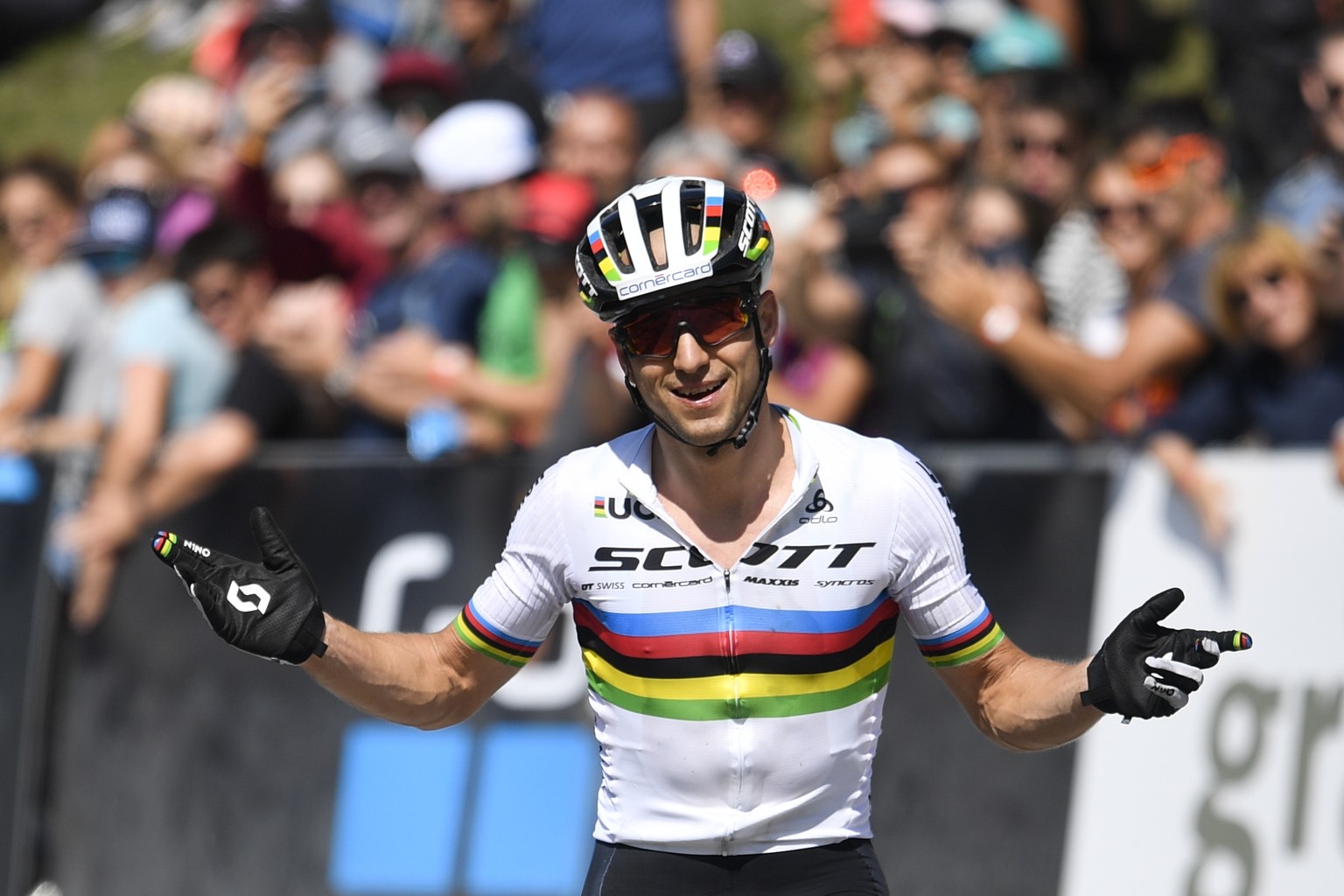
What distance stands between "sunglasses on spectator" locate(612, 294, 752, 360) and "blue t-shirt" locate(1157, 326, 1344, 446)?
10.1ft

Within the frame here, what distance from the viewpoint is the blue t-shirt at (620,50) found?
10328 millimetres

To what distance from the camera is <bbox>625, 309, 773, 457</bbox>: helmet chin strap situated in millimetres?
4426

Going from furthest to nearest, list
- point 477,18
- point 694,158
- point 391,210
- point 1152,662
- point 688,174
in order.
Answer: point 477,18
point 391,210
point 694,158
point 688,174
point 1152,662

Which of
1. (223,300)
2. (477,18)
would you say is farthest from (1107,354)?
(477,18)

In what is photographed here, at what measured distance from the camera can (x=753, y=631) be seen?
14.7 ft

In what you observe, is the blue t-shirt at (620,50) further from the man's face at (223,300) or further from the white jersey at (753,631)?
the white jersey at (753,631)

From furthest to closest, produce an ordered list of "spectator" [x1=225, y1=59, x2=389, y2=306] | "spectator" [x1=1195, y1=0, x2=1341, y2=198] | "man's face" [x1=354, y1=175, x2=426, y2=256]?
"spectator" [x1=225, y1=59, x2=389, y2=306] < "man's face" [x1=354, y1=175, x2=426, y2=256] < "spectator" [x1=1195, y1=0, x2=1341, y2=198]

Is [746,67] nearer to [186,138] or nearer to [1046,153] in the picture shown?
[1046,153]

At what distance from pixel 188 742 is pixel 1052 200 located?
4599 millimetres

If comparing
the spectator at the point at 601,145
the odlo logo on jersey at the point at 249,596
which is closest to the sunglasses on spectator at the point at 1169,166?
the spectator at the point at 601,145

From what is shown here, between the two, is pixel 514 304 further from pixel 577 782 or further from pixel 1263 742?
pixel 1263 742

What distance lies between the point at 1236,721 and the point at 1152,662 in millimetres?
2892

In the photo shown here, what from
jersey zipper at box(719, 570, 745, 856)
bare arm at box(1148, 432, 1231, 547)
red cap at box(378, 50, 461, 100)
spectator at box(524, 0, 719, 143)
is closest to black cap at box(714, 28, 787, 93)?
spectator at box(524, 0, 719, 143)

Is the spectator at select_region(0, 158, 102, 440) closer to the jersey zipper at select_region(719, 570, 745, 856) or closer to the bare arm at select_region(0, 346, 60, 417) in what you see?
the bare arm at select_region(0, 346, 60, 417)
